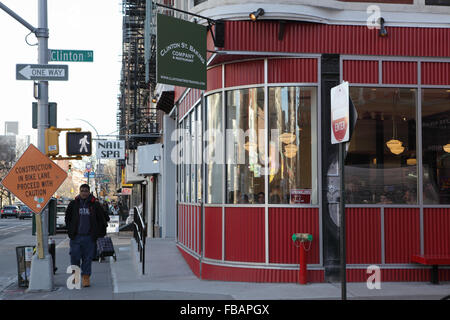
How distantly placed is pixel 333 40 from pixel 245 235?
4122 millimetres

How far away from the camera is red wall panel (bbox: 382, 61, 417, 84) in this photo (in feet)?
37.3

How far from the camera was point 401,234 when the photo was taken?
11141mm

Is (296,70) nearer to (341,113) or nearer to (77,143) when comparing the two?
(77,143)

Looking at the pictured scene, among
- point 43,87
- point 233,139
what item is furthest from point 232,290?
point 43,87

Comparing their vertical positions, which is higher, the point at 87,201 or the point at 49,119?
the point at 49,119

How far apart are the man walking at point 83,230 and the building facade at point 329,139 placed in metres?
2.41

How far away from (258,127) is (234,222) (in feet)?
6.26

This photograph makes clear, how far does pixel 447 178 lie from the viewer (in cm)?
1145

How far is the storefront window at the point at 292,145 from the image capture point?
36.7 feet

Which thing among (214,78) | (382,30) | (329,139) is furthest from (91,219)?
(382,30)

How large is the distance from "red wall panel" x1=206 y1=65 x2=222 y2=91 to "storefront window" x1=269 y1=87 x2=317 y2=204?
117 centimetres

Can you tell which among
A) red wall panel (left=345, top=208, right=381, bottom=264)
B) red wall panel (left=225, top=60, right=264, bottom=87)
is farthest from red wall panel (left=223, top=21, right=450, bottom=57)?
red wall panel (left=345, top=208, right=381, bottom=264)

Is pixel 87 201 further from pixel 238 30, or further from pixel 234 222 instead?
pixel 238 30

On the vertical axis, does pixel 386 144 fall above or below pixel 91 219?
above
